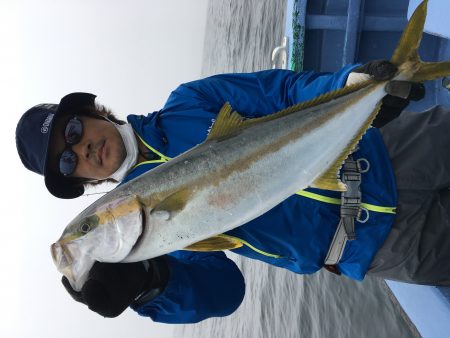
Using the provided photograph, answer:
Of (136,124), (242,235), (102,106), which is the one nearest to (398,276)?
(242,235)

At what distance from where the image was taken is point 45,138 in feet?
10.8

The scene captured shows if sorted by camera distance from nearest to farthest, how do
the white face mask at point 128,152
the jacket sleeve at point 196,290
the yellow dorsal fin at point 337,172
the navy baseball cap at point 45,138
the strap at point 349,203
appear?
the yellow dorsal fin at point 337,172
the strap at point 349,203
the jacket sleeve at point 196,290
the white face mask at point 128,152
the navy baseball cap at point 45,138

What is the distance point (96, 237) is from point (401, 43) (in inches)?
83.5

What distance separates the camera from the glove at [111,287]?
7.60 ft

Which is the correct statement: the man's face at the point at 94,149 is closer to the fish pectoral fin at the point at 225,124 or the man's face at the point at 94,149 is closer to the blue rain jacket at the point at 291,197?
the blue rain jacket at the point at 291,197

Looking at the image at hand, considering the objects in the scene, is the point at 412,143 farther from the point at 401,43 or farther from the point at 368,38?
the point at 368,38

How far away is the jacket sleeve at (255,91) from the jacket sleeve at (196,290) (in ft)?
4.19

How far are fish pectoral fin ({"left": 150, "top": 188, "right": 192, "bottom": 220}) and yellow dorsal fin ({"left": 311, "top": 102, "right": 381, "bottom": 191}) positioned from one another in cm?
78

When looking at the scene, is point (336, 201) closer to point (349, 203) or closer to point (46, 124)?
point (349, 203)

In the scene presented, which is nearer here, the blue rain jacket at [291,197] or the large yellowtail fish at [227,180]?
the large yellowtail fish at [227,180]

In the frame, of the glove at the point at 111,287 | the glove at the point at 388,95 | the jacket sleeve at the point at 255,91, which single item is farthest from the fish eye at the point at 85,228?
the glove at the point at 388,95

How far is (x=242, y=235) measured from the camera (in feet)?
9.11

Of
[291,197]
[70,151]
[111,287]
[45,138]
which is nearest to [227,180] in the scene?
[291,197]

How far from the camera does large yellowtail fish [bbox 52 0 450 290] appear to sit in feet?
7.45
